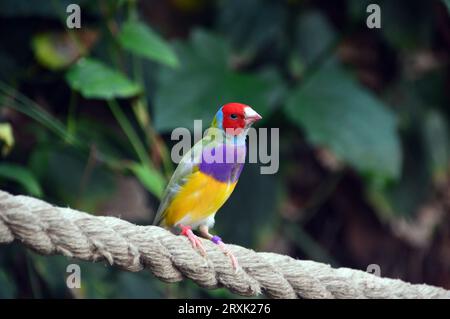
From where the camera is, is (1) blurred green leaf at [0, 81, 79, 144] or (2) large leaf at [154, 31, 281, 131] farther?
(2) large leaf at [154, 31, 281, 131]

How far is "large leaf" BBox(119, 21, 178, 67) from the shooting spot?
3.06 m

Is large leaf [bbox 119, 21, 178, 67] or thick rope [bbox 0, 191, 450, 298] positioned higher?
large leaf [bbox 119, 21, 178, 67]

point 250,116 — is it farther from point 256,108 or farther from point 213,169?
point 256,108

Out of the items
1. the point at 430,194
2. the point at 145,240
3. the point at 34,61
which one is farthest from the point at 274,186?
the point at 145,240

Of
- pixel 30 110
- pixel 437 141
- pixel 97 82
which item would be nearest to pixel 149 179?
pixel 97 82

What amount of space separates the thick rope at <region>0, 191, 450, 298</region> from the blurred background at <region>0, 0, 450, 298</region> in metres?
0.90

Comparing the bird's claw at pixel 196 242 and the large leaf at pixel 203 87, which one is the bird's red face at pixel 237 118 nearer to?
the bird's claw at pixel 196 242

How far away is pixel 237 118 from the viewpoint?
2.29 metres

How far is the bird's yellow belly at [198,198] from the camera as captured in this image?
2287 mm

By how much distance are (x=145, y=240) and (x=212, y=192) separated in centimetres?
33

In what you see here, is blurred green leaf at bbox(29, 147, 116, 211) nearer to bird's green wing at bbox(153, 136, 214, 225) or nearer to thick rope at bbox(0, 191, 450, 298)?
bird's green wing at bbox(153, 136, 214, 225)

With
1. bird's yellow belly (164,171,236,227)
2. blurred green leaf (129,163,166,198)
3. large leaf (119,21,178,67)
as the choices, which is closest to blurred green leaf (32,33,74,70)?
large leaf (119,21,178,67)

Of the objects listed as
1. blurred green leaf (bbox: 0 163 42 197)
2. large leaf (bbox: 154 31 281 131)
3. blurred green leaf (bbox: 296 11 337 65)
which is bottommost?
blurred green leaf (bbox: 0 163 42 197)

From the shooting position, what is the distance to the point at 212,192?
A: 2.29m
